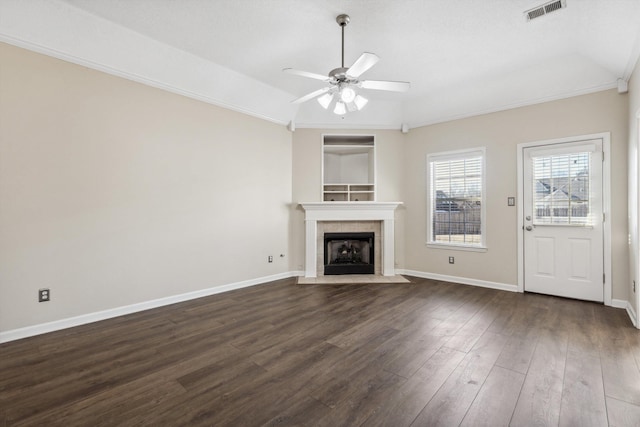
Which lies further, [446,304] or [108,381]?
[446,304]

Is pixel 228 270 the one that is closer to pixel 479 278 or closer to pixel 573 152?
pixel 479 278

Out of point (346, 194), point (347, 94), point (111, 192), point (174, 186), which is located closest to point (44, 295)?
point (111, 192)

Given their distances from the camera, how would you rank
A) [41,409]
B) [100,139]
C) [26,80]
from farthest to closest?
[100,139] → [26,80] → [41,409]

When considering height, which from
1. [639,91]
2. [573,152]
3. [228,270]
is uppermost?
[639,91]

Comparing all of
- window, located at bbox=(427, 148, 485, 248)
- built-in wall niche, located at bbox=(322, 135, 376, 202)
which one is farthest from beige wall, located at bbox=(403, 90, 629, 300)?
built-in wall niche, located at bbox=(322, 135, 376, 202)

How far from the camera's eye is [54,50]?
9.32ft

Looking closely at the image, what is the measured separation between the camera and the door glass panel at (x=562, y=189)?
3799mm

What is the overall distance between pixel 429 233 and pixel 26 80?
5602 mm

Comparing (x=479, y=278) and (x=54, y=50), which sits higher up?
(x=54, y=50)

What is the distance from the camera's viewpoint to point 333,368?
220 centimetres

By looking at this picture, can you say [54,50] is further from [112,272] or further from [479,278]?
[479,278]

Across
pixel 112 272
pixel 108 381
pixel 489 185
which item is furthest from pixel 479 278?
pixel 112 272

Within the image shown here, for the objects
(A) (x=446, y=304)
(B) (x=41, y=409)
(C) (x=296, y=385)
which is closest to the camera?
(B) (x=41, y=409)

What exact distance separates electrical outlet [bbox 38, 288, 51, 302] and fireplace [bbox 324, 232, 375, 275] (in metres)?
3.69
